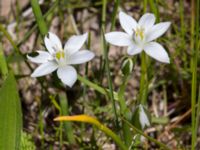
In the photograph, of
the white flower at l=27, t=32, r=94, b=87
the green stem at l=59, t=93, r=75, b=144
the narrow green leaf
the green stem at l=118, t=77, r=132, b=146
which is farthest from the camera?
the green stem at l=59, t=93, r=75, b=144

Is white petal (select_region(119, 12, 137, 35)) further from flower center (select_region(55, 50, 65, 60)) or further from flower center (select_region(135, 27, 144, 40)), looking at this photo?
flower center (select_region(55, 50, 65, 60))

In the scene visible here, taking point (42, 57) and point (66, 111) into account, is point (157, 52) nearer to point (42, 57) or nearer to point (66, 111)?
point (42, 57)

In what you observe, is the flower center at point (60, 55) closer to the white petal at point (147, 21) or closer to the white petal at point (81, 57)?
the white petal at point (81, 57)

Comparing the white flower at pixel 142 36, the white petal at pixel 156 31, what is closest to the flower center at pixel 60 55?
the white flower at pixel 142 36

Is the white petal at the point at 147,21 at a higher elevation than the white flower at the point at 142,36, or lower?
higher

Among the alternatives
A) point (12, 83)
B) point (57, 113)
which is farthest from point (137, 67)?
point (12, 83)

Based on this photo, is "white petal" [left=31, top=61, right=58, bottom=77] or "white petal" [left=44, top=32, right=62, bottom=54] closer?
"white petal" [left=31, top=61, right=58, bottom=77]

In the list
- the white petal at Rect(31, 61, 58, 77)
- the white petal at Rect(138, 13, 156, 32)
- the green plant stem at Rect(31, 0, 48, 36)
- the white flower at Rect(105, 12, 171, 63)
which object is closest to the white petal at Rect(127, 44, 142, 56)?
the white flower at Rect(105, 12, 171, 63)

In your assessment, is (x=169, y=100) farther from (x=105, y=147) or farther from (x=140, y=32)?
(x=140, y=32)
